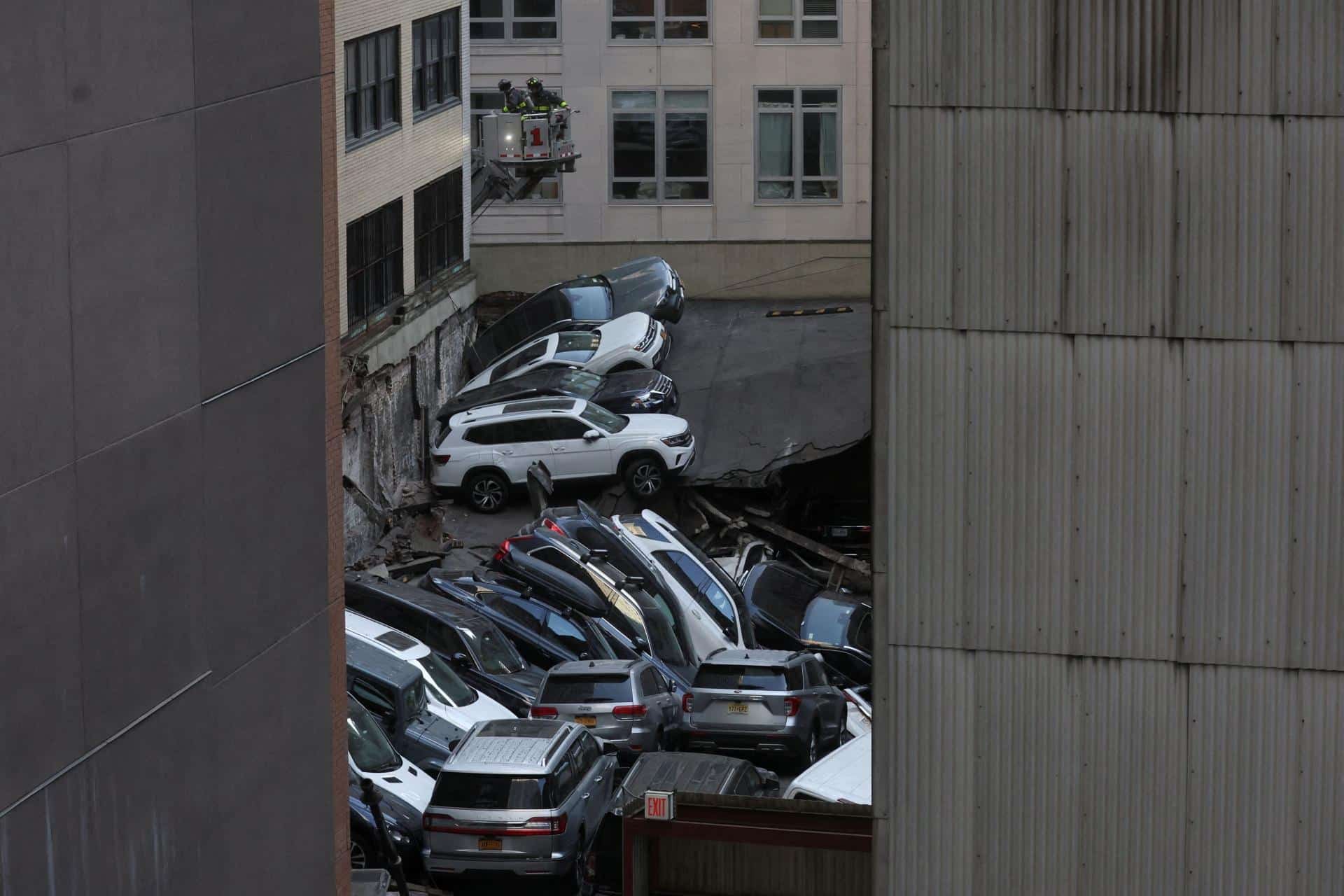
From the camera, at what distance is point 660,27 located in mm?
41875

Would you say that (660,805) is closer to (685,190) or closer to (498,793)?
(498,793)

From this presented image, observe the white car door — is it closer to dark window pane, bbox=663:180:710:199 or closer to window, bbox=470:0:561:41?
dark window pane, bbox=663:180:710:199

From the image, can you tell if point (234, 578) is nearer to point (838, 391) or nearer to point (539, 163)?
point (838, 391)

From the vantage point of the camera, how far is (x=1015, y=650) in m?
9.81

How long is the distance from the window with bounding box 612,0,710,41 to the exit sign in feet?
97.2

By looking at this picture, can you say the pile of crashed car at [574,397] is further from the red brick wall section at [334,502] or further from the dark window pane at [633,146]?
the red brick wall section at [334,502]

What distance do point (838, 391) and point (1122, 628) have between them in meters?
21.9

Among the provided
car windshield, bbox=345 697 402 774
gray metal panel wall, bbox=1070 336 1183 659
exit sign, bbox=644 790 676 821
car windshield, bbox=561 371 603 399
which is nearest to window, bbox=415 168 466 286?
car windshield, bbox=561 371 603 399

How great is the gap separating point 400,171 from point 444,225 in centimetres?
335

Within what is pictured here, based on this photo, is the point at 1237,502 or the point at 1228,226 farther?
the point at 1237,502

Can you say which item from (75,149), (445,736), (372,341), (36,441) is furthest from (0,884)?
(372,341)

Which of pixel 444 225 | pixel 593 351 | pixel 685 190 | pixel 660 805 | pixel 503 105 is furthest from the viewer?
pixel 685 190

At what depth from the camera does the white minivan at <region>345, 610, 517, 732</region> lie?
1986cm

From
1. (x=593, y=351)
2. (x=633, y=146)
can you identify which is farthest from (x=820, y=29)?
(x=593, y=351)
